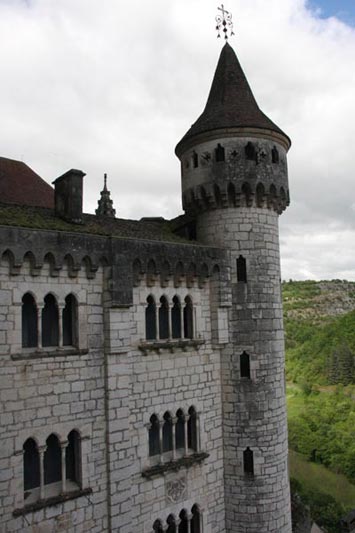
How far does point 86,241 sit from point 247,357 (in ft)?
24.2

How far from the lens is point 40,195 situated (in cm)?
2372

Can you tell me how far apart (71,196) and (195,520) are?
11.5 meters

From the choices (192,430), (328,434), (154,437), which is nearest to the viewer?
(154,437)

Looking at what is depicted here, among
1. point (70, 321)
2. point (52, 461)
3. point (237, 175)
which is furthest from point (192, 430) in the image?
point (237, 175)

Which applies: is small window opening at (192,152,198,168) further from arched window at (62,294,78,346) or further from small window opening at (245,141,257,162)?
arched window at (62,294,78,346)

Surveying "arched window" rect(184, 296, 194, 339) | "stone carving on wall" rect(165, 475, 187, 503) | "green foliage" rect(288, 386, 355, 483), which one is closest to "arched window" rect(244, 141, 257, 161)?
"arched window" rect(184, 296, 194, 339)

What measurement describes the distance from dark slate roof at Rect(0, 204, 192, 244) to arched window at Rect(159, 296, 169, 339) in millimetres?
2197

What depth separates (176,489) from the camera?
1513cm

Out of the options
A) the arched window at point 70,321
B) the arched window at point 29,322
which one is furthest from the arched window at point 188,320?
the arched window at point 29,322

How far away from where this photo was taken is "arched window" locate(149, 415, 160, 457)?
48.7 feet

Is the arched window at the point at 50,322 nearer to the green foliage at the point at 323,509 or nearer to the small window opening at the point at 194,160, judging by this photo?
the small window opening at the point at 194,160

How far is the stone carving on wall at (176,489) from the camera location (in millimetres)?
14914

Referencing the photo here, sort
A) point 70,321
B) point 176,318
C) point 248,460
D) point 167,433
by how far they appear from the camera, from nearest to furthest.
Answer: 1. point 70,321
2. point 167,433
3. point 176,318
4. point 248,460

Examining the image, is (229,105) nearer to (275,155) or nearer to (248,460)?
(275,155)
